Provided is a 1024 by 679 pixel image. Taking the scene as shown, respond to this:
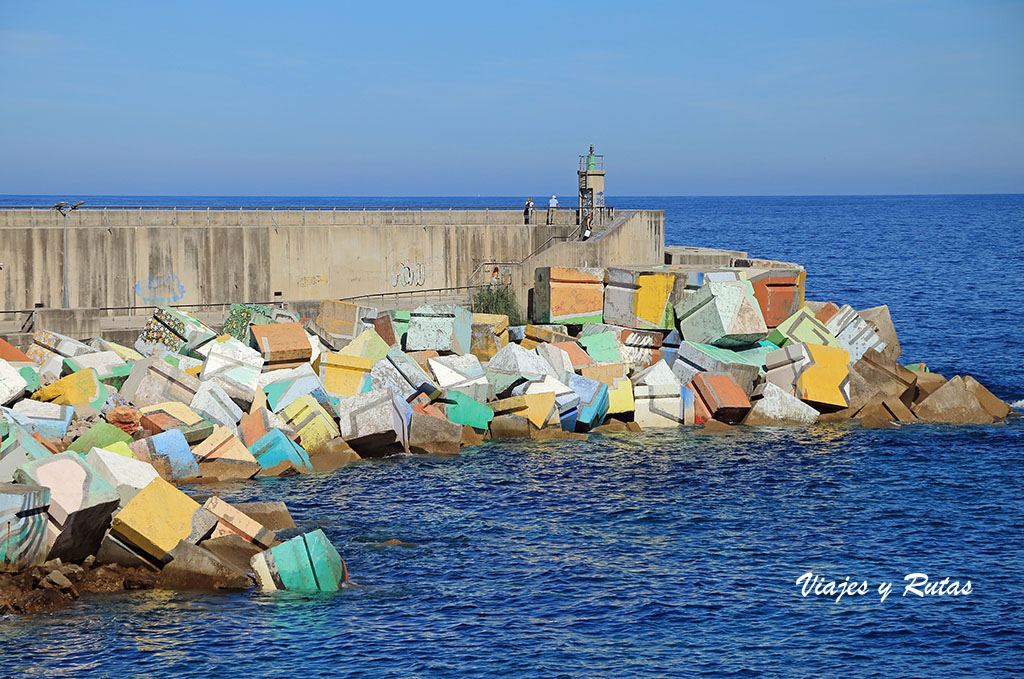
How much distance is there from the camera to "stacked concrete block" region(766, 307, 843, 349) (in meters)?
27.8

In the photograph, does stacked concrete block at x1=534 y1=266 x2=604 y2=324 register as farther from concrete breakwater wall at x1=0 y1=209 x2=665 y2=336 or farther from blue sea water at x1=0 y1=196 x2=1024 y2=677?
blue sea water at x1=0 y1=196 x2=1024 y2=677

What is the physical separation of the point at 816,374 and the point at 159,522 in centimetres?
1658

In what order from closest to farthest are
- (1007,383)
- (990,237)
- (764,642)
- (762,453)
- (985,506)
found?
(764,642) < (985,506) < (762,453) < (1007,383) < (990,237)

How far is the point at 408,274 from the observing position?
3419cm

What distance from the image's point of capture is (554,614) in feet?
45.7

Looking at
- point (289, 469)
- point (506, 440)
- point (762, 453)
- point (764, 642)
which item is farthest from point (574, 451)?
point (764, 642)

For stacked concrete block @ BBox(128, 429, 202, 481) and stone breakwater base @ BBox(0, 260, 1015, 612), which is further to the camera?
stacked concrete block @ BBox(128, 429, 202, 481)

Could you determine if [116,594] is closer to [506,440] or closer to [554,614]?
[554,614]

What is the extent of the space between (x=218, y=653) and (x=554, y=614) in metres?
4.26

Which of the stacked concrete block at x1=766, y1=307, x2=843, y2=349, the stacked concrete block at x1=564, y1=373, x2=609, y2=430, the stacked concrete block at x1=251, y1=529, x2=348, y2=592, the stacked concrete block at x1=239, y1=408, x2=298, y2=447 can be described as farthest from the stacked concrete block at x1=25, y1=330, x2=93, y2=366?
the stacked concrete block at x1=766, y1=307, x2=843, y2=349

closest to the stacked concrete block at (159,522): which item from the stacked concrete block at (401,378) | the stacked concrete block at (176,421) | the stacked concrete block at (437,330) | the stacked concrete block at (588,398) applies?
the stacked concrete block at (176,421)

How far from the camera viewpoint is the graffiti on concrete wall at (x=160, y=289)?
96.0ft

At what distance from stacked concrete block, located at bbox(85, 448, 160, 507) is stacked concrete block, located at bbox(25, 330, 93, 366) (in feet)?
26.4

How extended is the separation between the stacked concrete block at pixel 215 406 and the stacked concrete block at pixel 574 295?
10299mm
